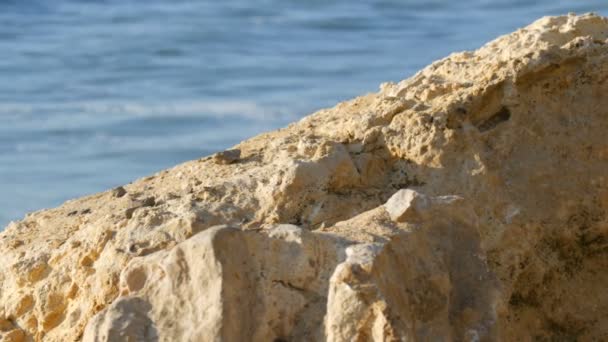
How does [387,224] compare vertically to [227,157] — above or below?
below

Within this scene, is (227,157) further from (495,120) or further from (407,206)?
(407,206)

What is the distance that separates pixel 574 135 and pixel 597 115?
128mm

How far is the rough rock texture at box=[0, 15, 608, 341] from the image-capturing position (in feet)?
11.0

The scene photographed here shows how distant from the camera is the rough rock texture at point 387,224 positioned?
3.34 m

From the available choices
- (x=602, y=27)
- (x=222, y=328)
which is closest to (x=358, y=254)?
(x=222, y=328)

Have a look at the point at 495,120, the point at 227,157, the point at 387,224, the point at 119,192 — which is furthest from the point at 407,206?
the point at 119,192

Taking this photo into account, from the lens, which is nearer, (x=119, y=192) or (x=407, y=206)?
(x=407, y=206)

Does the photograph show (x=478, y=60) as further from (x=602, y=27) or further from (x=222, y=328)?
(x=222, y=328)

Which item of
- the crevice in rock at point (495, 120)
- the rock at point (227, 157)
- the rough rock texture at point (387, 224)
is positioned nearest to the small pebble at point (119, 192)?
the rough rock texture at point (387, 224)

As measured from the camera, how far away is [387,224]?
11.7 ft

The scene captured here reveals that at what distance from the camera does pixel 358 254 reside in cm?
331

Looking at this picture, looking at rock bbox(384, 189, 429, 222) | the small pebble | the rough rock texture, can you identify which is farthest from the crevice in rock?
the small pebble

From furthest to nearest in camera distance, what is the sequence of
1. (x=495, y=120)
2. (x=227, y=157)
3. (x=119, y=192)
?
(x=119, y=192), (x=227, y=157), (x=495, y=120)

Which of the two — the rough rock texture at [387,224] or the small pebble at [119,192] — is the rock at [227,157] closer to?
the rough rock texture at [387,224]
